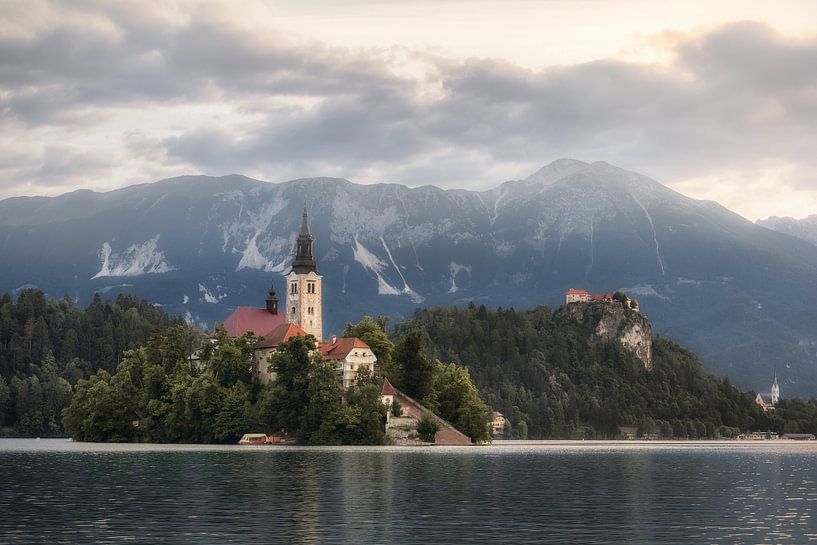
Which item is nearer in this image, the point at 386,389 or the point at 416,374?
the point at 386,389

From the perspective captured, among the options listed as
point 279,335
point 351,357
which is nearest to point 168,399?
point 279,335

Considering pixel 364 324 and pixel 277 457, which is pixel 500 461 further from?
pixel 364 324

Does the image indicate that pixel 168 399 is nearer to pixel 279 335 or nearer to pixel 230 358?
pixel 230 358

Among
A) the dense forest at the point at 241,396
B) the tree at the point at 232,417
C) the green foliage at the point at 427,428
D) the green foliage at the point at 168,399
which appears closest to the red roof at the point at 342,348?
the dense forest at the point at 241,396

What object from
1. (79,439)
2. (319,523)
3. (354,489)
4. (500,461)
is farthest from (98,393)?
(319,523)

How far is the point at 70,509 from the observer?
64.7m

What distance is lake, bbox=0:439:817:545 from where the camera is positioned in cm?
5512

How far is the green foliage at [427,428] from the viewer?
6870 inches

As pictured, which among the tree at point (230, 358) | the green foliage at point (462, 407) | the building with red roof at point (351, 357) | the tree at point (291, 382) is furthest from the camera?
the green foliage at point (462, 407)

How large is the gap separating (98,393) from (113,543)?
13733 centimetres

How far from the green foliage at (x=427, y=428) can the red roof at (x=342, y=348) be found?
14.8 meters

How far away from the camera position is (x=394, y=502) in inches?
2778

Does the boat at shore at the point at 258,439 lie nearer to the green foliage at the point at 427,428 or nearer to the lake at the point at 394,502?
the green foliage at the point at 427,428

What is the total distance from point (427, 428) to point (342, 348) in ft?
59.5
